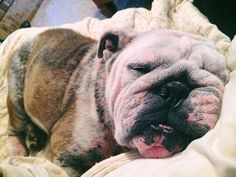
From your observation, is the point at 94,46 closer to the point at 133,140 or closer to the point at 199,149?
the point at 133,140

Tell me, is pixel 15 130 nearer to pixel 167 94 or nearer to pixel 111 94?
pixel 111 94

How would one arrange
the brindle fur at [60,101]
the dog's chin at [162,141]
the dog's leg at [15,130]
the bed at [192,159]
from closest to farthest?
the bed at [192,159] → the dog's chin at [162,141] → the brindle fur at [60,101] → the dog's leg at [15,130]

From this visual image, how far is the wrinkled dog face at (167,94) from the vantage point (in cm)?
95

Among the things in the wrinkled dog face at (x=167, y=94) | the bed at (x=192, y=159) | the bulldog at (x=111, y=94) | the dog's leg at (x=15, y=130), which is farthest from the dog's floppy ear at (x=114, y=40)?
the dog's leg at (x=15, y=130)

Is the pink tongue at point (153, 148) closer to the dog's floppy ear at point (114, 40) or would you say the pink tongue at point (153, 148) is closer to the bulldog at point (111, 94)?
the bulldog at point (111, 94)

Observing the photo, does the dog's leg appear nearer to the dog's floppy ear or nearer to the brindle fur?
the brindle fur

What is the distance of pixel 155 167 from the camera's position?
891 mm

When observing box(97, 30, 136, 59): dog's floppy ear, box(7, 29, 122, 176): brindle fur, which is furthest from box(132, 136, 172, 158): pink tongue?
box(97, 30, 136, 59): dog's floppy ear

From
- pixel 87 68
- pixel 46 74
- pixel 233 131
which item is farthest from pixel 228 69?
pixel 46 74

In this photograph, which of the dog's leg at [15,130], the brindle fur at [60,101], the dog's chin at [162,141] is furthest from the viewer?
the dog's leg at [15,130]

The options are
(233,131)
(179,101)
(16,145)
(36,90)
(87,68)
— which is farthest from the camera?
(16,145)

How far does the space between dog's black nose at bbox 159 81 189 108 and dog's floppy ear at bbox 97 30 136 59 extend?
0.29 m

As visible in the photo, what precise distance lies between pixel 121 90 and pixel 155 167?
26 cm

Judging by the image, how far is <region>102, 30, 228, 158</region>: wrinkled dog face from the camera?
3.12ft
